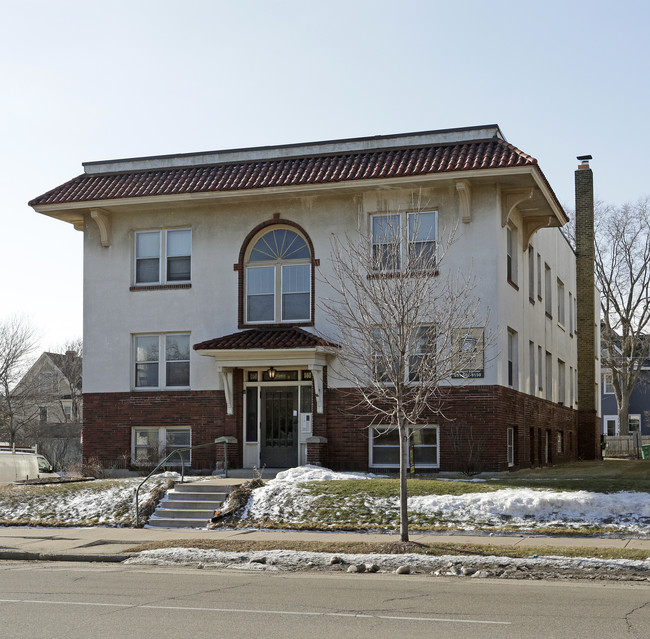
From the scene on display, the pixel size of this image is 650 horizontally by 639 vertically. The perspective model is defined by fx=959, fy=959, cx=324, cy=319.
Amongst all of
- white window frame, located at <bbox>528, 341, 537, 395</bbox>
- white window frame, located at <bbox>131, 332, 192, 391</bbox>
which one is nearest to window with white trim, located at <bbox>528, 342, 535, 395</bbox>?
white window frame, located at <bbox>528, 341, 537, 395</bbox>

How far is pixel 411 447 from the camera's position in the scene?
25078 millimetres

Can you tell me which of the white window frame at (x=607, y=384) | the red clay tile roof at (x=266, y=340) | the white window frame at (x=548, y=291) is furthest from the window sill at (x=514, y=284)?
the white window frame at (x=607, y=384)

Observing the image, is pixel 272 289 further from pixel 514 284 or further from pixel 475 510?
pixel 475 510

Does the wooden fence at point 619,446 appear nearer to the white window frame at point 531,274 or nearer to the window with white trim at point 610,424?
the window with white trim at point 610,424

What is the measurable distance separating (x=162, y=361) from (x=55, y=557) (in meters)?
11.7

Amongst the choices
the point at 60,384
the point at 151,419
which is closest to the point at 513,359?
the point at 151,419

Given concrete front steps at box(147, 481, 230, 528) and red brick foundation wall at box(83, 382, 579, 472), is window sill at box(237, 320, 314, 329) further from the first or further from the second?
concrete front steps at box(147, 481, 230, 528)

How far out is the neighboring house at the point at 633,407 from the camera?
213 feet

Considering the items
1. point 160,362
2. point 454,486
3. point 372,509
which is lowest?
point 372,509

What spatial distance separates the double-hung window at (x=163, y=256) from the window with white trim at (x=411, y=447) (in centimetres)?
709

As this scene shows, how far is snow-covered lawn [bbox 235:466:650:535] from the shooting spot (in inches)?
664

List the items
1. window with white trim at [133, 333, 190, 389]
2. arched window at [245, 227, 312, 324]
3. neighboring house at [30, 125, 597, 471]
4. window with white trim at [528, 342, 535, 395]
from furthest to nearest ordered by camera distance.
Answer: window with white trim at [528, 342, 535, 395], window with white trim at [133, 333, 190, 389], arched window at [245, 227, 312, 324], neighboring house at [30, 125, 597, 471]

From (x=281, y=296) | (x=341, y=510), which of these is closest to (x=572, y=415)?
(x=281, y=296)

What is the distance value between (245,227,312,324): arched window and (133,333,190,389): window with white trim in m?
2.20
